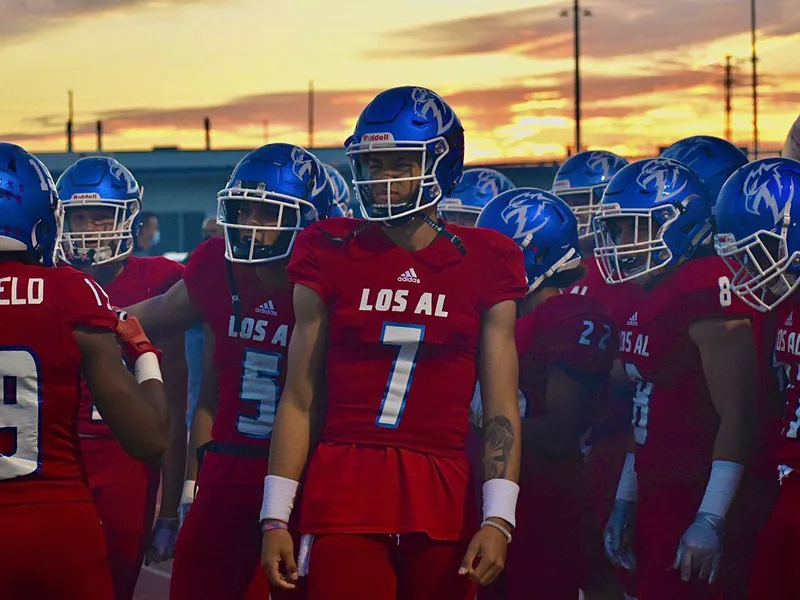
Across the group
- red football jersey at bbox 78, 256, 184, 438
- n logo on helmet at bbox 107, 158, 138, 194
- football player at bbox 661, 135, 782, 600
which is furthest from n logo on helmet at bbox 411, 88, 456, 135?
n logo on helmet at bbox 107, 158, 138, 194

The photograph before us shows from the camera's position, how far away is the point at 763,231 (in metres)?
4.79

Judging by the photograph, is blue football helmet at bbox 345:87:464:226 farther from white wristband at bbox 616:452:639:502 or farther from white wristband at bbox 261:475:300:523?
white wristband at bbox 616:452:639:502

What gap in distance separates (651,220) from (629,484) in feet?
3.61

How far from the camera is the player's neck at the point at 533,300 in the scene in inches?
234

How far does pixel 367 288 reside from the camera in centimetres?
414

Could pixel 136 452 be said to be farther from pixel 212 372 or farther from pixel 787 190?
pixel 787 190

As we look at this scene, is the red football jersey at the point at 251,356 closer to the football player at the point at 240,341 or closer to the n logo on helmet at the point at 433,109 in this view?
the football player at the point at 240,341

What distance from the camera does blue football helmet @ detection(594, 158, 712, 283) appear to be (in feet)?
18.4

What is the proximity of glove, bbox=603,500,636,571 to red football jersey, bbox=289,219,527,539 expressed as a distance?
1700mm

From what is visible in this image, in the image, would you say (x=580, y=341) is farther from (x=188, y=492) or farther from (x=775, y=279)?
(x=188, y=492)

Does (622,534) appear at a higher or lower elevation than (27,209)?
lower

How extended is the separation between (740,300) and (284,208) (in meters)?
1.75

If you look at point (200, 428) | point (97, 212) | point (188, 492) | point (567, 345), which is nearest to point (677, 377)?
point (567, 345)

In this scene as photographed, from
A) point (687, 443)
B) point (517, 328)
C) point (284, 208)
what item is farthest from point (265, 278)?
point (687, 443)
